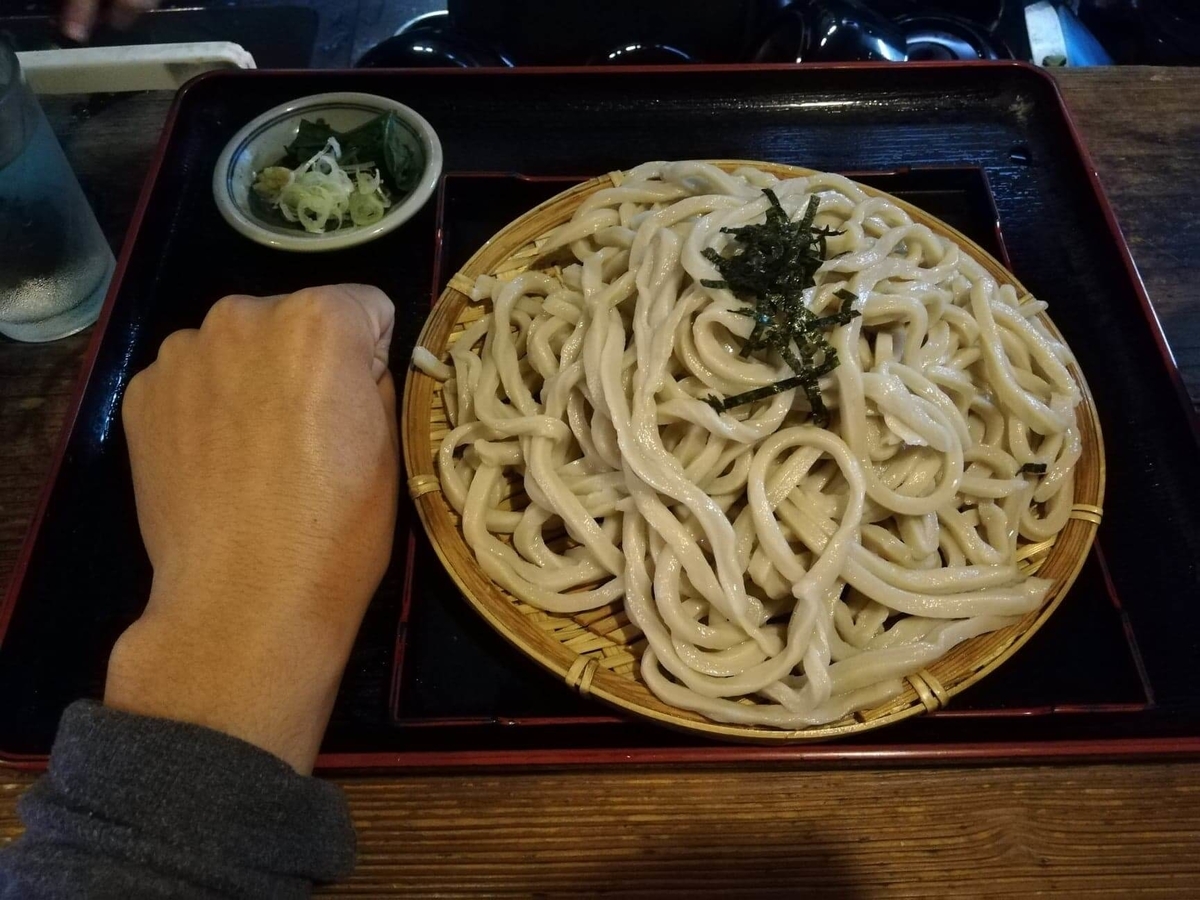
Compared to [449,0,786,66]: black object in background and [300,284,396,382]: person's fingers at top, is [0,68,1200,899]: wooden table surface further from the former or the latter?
[449,0,786,66]: black object in background

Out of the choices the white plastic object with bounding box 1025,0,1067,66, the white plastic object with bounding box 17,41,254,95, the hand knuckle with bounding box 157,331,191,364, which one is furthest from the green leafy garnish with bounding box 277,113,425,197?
the white plastic object with bounding box 1025,0,1067,66

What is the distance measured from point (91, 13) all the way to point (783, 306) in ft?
10.6

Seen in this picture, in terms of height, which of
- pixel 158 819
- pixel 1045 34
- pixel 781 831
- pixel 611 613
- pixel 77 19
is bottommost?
pixel 781 831

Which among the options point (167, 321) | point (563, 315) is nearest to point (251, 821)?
point (563, 315)

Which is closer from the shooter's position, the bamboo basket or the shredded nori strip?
the bamboo basket

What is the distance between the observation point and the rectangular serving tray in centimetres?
171

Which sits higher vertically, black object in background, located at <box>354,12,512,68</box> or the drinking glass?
black object in background, located at <box>354,12,512,68</box>

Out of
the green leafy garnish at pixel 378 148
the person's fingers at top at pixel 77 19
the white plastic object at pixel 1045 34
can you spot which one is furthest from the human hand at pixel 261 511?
the white plastic object at pixel 1045 34

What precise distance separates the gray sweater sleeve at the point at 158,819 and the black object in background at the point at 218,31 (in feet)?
10.3

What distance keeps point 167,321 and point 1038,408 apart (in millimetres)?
2369

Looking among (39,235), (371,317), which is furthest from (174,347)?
(39,235)

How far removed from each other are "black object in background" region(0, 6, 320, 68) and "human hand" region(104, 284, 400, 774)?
235 cm

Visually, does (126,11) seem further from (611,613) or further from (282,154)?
(611,613)

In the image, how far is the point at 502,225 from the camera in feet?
8.45
